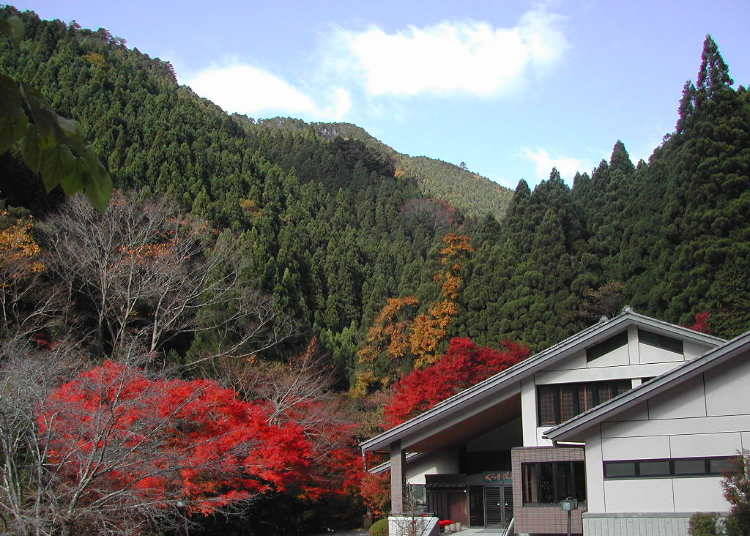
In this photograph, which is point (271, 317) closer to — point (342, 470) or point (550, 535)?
point (342, 470)

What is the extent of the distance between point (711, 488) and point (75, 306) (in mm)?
27028

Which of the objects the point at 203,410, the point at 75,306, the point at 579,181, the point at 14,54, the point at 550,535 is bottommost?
the point at 550,535

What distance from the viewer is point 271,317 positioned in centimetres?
3741

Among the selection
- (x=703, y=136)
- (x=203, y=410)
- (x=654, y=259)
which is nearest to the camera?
(x=203, y=410)

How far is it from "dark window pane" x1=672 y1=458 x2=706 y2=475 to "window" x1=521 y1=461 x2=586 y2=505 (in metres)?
3.41

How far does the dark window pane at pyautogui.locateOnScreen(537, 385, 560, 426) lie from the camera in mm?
19859

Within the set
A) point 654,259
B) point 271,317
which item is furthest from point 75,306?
point 654,259

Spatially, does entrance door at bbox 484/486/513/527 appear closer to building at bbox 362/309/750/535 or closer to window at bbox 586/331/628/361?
building at bbox 362/309/750/535

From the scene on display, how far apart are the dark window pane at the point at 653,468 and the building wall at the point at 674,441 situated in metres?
0.12

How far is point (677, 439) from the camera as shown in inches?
611

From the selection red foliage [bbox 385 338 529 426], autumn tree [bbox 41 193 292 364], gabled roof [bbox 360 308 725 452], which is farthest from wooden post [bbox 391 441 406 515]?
autumn tree [bbox 41 193 292 364]

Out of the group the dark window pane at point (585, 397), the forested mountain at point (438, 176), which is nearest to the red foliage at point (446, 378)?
the dark window pane at point (585, 397)

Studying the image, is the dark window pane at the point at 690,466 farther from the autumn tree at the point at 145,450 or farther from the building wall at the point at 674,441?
the autumn tree at the point at 145,450

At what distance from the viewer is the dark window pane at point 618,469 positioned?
52.1 ft
